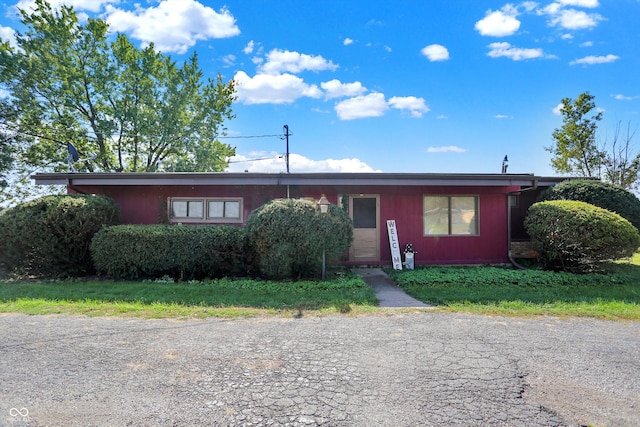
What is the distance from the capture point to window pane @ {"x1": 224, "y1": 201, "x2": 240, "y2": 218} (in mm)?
9688

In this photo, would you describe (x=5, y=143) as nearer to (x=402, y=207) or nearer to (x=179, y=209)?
(x=179, y=209)

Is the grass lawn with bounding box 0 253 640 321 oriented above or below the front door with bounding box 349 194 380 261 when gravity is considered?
below

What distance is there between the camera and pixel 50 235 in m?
7.69

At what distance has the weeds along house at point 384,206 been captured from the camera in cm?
936

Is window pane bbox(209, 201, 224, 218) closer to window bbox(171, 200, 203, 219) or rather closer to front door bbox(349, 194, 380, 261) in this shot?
window bbox(171, 200, 203, 219)

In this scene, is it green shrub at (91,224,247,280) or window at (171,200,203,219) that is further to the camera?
window at (171,200,203,219)

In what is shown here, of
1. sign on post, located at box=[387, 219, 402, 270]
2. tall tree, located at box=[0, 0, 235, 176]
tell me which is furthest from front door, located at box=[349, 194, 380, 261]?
tall tree, located at box=[0, 0, 235, 176]

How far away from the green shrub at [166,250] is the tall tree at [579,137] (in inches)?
821

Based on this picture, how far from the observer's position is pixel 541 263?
9.11m

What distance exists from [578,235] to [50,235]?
38.5 feet

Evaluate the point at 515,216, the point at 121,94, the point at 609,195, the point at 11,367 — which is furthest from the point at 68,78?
the point at 609,195

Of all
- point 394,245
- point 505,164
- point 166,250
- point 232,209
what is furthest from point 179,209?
point 505,164

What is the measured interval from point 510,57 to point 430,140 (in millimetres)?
4071

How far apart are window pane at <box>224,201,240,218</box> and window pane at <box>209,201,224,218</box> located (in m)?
0.11
